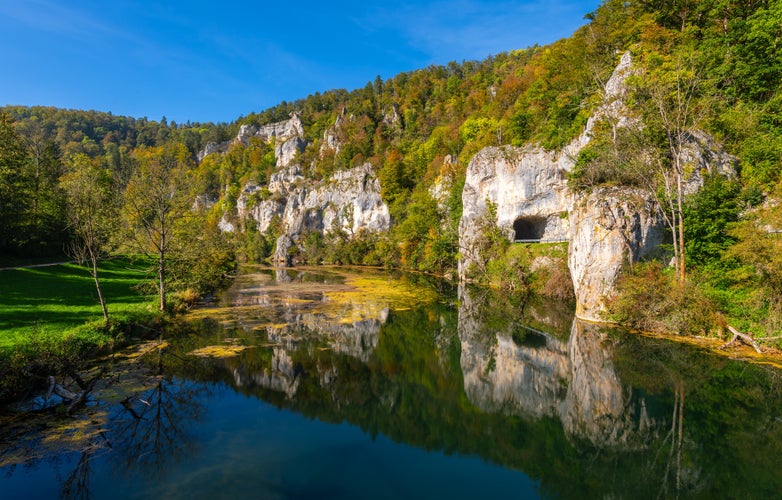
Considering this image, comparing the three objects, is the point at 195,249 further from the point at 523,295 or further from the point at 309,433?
the point at 523,295

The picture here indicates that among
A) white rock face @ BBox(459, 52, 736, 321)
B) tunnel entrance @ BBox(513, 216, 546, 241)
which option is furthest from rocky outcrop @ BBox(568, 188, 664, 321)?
tunnel entrance @ BBox(513, 216, 546, 241)

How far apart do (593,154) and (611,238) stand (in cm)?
819

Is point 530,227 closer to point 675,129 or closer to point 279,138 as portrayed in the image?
point 675,129

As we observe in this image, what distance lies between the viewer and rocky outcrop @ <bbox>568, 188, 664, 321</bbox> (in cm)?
2025

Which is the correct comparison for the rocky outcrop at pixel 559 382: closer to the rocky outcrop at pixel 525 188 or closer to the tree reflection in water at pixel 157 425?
the tree reflection in water at pixel 157 425

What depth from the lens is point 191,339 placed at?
56.5 feet

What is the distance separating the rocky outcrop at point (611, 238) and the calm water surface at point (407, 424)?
3329 mm

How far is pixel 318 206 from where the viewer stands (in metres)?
83.6

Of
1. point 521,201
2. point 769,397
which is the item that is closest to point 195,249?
point 769,397

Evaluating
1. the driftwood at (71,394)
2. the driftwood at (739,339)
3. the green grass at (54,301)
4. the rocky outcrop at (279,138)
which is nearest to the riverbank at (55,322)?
the green grass at (54,301)

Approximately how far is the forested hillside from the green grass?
9.63 ft

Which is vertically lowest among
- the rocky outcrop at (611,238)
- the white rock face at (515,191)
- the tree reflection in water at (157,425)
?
the tree reflection in water at (157,425)

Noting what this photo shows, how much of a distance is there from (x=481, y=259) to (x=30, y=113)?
16375 cm

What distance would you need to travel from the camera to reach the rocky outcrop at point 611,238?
66.4 feet
